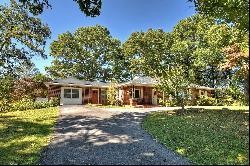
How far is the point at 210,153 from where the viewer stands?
30.9 ft

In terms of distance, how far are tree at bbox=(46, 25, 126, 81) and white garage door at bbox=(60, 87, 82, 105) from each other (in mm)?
18036

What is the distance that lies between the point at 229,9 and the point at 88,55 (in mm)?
41687

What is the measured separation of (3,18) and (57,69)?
29770 millimetres

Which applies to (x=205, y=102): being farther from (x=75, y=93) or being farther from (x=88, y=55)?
(x=88, y=55)

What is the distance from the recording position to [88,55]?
180ft

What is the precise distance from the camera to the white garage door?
35.0 metres

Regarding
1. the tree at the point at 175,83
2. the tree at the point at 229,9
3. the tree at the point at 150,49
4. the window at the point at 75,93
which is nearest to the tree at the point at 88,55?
the tree at the point at 150,49

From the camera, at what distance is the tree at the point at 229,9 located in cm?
1468

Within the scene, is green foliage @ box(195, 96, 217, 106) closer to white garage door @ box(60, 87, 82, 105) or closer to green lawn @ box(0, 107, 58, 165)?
white garage door @ box(60, 87, 82, 105)

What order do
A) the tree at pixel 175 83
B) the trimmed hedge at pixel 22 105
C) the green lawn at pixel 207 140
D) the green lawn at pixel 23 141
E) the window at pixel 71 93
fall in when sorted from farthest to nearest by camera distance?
the window at pixel 71 93
the trimmed hedge at pixel 22 105
the tree at pixel 175 83
the green lawn at pixel 23 141
the green lawn at pixel 207 140

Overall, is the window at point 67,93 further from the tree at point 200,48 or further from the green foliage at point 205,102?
the tree at point 200,48

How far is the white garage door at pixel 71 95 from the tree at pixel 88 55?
710 inches

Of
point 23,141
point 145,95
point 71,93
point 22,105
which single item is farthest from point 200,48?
point 23,141

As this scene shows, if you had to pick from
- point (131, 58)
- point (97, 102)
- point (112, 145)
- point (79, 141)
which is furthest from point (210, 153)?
point (131, 58)
